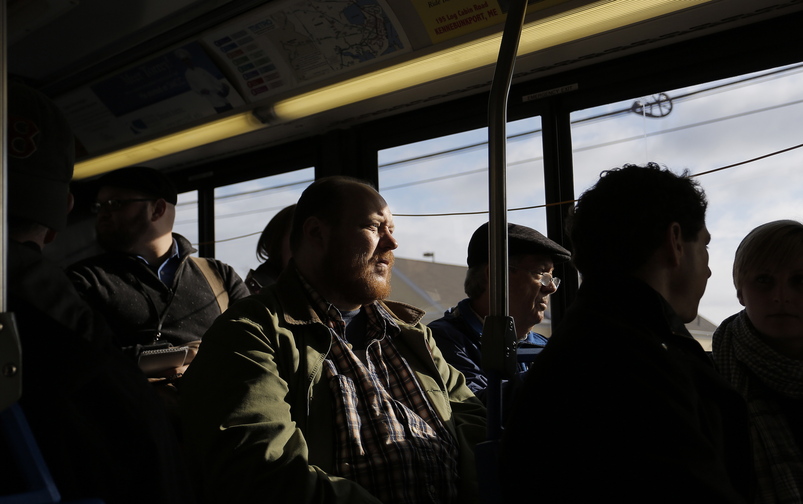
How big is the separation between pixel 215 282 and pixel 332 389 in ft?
4.84

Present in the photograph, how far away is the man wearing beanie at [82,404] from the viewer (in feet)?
2.78

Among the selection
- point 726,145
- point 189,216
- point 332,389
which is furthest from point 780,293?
point 189,216

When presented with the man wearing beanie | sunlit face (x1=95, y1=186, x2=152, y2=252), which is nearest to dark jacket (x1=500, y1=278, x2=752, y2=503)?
the man wearing beanie

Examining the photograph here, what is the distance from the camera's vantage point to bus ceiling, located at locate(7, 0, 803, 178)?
284 cm

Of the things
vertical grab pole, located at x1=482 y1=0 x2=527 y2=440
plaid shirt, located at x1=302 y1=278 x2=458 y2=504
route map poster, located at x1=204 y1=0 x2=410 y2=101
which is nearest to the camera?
vertical grab pole, located at x1=482 y1=0 x2=527 y2=440

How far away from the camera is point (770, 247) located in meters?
2.41

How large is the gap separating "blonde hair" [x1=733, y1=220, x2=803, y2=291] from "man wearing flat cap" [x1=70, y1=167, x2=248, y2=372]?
2206 mm

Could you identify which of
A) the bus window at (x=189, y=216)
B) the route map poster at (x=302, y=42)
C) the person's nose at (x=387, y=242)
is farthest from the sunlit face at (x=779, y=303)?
the bus window at (x=189, y=216)

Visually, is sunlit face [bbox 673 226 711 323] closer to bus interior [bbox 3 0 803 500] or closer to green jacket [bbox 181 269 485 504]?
bus interior [bbox 3 0 803 500]

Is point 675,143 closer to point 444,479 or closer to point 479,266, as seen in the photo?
point 479,266

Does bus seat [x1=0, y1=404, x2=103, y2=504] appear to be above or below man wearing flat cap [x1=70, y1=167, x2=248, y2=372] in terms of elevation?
below

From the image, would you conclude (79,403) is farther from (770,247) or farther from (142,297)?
(770,247)

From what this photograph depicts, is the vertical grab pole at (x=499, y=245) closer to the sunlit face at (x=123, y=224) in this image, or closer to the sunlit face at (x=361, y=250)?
the sunlit face at (x=361, y=250)

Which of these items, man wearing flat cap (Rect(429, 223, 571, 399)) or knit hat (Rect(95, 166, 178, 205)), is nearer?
man wearing flat cap (Rect(429, 223, 571, 399))
